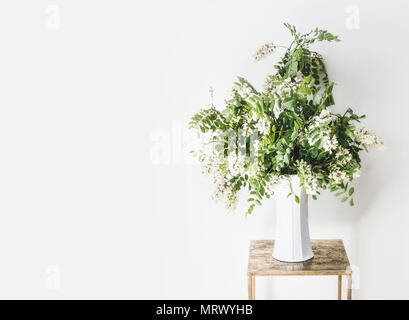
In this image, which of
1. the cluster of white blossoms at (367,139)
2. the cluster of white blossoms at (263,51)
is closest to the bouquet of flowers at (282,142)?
the cluster of white blossoms at (367,139)

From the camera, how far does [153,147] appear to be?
66.7 inches

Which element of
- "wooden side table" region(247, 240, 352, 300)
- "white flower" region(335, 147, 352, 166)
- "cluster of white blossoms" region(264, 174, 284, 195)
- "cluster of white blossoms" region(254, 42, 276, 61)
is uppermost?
"cluster of white blossoms" region(254, 42, 276, 61)

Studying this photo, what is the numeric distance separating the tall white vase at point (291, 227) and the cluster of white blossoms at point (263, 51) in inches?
18.0

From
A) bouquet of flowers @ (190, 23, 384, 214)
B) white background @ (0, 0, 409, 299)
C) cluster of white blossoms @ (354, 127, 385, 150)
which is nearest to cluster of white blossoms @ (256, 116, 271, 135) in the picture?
bouquet of flowers @ (190, 23, 384, 214)

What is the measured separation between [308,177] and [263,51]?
1.64 feet

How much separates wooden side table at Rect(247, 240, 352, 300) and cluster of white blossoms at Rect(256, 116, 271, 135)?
0.45m

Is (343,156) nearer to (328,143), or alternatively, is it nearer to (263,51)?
(328,143)

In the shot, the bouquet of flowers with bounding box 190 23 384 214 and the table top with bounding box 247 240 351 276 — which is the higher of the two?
the bouquet of flowers with bounding box 190 23 384 214

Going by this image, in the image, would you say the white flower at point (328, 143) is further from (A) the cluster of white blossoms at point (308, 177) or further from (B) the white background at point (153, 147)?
(B) the white background at point (153, 147)

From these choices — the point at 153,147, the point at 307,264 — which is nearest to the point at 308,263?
the point at 307,264

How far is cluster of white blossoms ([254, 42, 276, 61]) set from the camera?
1.46 meters

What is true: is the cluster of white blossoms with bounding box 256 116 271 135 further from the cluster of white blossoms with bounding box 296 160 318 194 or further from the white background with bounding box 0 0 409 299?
the white background with bounding box 0 0 409 299
